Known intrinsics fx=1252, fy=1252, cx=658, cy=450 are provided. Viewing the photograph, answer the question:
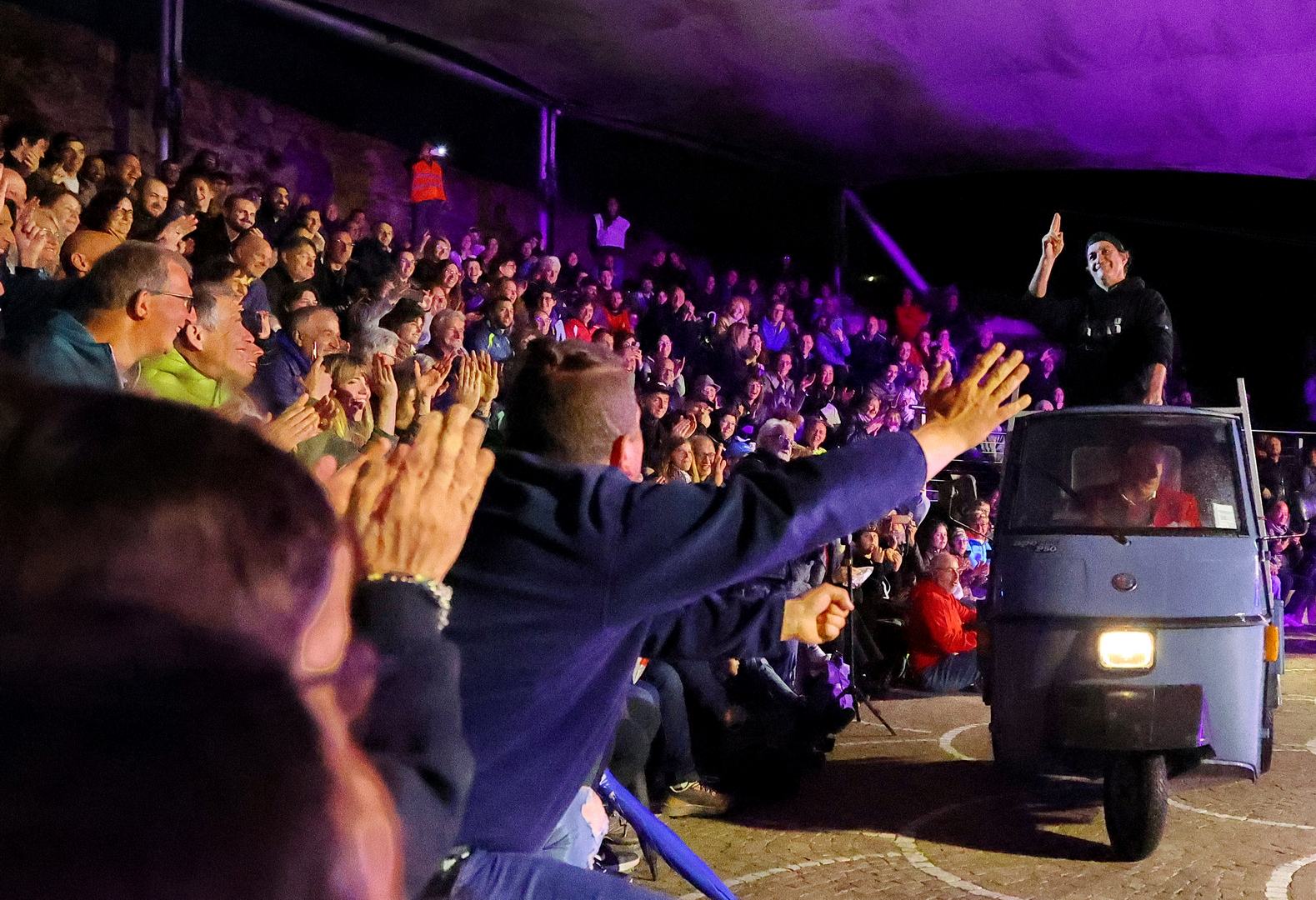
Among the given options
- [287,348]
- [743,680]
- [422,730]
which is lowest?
[743,680]

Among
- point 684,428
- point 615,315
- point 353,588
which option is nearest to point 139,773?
point 353,588

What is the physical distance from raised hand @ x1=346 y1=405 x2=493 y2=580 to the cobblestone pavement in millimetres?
3894

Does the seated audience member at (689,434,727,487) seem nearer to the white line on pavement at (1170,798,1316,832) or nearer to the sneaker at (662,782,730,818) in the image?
the sneaker at (662,782,730,818)

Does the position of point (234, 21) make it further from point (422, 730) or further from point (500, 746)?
point (422, 730)

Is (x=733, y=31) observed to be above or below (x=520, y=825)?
above

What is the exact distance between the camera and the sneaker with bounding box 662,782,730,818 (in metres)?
6.41

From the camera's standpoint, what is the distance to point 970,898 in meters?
5.03

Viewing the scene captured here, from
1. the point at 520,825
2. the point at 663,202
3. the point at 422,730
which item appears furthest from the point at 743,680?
the point at 663,202

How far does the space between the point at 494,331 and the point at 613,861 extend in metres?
6.34

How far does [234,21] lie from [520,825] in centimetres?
1232

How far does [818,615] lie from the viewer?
2928 mm

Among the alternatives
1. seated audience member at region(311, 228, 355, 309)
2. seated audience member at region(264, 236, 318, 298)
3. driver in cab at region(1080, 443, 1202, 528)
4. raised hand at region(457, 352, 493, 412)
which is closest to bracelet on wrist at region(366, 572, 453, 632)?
raised hand at region(457, 352, 493, 412)

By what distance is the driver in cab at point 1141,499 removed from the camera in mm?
5996

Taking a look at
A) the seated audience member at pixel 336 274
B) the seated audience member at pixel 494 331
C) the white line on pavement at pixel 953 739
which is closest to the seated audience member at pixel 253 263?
the seated audience member at pixel 336 274
